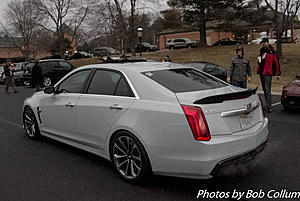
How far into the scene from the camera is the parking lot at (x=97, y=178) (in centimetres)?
365

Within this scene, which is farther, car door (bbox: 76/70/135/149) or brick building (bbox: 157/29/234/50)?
brick building (bbox: 157/29/234/50)

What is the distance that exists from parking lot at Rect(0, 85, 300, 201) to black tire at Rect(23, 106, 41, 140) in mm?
288

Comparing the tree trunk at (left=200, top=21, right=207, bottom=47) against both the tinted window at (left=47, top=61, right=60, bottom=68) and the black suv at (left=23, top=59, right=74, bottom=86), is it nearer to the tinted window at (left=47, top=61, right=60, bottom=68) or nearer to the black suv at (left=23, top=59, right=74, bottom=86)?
the black suv at (left=23, top=59, right=74, bottom=86)

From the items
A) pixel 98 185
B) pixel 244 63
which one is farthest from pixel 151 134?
pixel 244 63

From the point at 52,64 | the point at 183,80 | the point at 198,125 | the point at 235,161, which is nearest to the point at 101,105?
the point at 183,80

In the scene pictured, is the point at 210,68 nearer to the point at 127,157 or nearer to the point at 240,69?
the point at 240,69

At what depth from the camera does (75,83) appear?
5.04m

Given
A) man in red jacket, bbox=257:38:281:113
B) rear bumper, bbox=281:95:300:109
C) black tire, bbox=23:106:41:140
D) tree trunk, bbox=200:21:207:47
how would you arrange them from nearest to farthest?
black tire, bbox=23:106:41:140 < rear bumper, bbox=281:95:300:109 < man in red jacket, bbox=257:38:281:113 < tree trunk, bbox=200:21:207:47

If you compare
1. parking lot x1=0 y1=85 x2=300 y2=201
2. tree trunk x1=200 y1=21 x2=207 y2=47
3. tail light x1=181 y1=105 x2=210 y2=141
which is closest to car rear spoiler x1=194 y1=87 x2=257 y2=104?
tail light x1=181 y1=105 x2=210 y2=141

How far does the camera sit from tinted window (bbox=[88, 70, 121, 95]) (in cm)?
430

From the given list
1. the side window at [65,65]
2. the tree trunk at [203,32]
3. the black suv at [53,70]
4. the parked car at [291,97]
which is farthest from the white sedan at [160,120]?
the tree trunk at [203,32]

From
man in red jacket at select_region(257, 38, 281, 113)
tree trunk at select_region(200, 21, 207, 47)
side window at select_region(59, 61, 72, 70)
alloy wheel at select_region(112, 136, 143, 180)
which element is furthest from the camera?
tree trunk at select_region(200, 21, 207, 47)

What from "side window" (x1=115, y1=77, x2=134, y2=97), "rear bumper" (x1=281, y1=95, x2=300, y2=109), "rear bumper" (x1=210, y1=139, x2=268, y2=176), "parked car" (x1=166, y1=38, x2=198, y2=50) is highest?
"parked car" (x1=166, y1=38, x2=198, y2=50)

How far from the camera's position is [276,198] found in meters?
3.43
